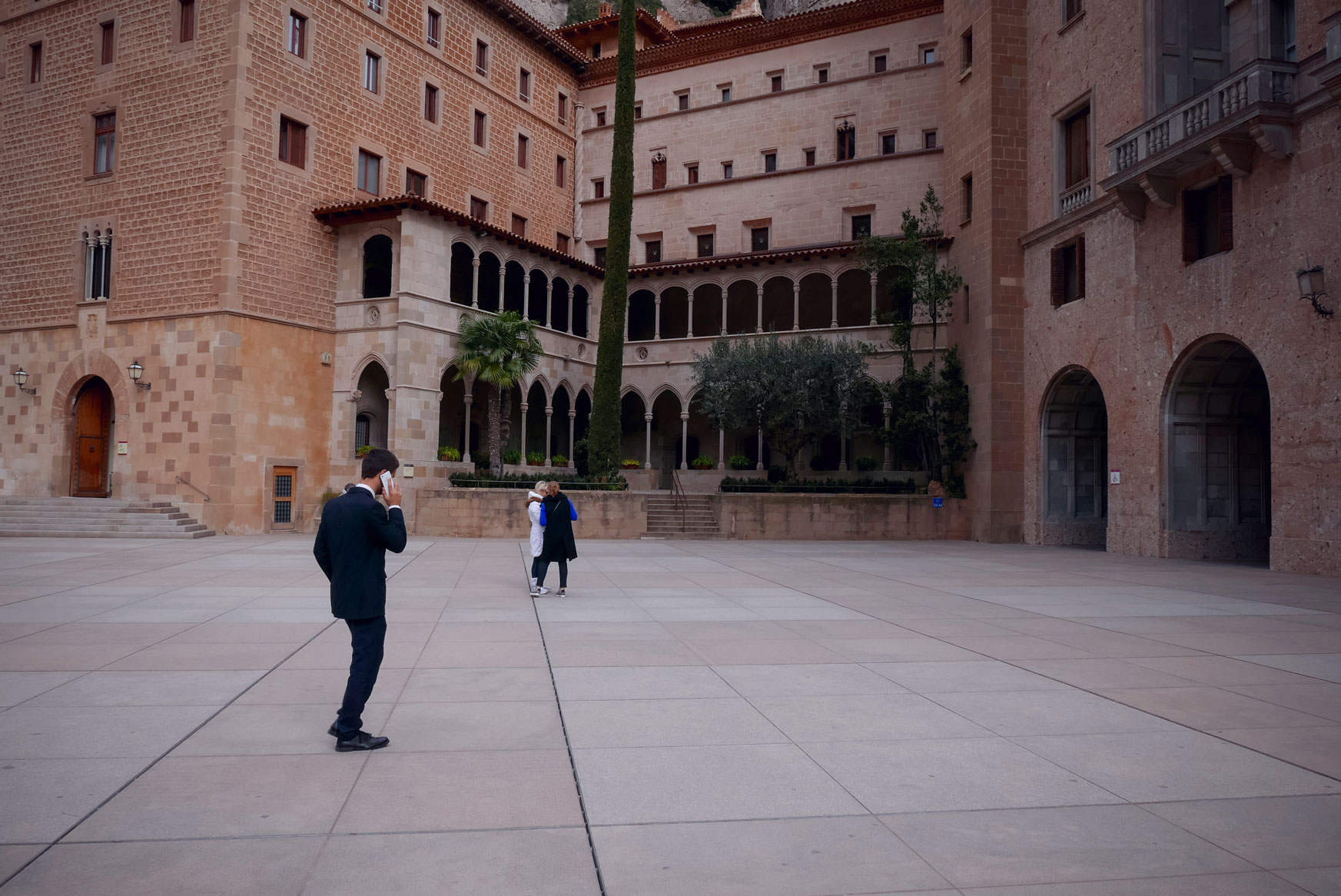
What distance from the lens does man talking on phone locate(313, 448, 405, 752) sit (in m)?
5.75

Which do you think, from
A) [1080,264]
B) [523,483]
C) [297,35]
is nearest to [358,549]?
[523,483]

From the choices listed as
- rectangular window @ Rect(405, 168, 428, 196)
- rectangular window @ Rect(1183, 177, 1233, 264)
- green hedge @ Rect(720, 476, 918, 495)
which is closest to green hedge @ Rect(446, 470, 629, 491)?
green hedge @ Rect(720, 476, 918, 495)

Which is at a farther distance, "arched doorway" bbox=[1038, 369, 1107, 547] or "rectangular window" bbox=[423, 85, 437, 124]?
"rectangular window" bbox=[423, 85, 437, 124]

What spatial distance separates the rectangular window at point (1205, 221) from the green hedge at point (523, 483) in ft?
52.5

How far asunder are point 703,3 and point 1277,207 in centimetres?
6190

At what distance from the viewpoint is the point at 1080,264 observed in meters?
25.0

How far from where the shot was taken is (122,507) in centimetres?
2648

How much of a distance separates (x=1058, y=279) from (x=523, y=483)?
52.7ft

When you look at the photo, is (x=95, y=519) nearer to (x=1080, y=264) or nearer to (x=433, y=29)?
(x=433, y=29)

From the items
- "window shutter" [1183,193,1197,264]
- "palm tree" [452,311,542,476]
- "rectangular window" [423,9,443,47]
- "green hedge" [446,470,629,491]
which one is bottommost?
"green hedge" [446,470,629,491]

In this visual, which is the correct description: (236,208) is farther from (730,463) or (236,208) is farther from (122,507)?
(730,463)

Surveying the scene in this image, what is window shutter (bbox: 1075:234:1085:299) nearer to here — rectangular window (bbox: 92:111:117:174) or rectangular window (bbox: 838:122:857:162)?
rectangular window (bbox: 838:122:857:162)

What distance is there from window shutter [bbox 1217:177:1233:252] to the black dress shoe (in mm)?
19663

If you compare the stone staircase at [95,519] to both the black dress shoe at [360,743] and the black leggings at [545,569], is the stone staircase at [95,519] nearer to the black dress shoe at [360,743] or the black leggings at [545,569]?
the black leggings at [545,569]
